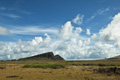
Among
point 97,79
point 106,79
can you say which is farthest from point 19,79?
point 106,79

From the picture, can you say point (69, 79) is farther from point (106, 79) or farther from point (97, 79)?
point (106, 79)

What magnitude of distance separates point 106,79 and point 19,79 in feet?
60.2

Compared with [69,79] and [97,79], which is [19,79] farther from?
[97,79]

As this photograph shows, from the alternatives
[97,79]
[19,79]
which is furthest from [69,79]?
[19,79]

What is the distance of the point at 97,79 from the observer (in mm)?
31078

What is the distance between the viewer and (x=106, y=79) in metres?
31.5

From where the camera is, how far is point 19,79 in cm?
3145

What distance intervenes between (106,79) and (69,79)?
7807 mm

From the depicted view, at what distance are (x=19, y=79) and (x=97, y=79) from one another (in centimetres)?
1637

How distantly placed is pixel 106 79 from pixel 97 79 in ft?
6.66

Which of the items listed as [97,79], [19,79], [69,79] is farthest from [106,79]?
[19,79]

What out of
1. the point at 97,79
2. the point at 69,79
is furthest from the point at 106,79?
the point at 69,79

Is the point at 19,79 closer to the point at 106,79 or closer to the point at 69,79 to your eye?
the point at 69,79
